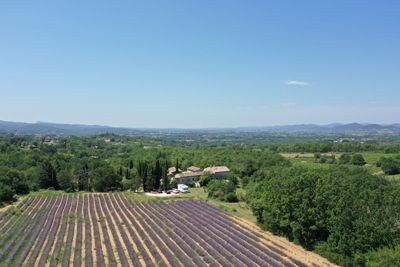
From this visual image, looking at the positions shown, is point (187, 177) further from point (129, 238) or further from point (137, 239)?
point (137, 239)

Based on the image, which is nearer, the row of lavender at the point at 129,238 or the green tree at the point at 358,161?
the row of lavender at the point at 129,238

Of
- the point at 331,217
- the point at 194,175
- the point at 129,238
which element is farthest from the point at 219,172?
the point at 331,217

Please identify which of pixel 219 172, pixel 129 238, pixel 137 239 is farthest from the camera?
pixel 219 172

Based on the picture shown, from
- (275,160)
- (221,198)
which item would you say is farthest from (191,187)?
(275,160)

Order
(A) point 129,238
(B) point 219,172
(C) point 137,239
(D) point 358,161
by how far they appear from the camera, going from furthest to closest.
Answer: (D) point 358,161, (B) point 219,172, (A) point 129,238, (C) point 137,239

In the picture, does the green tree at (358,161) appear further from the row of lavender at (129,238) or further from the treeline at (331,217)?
the row of lavender at (129,238)

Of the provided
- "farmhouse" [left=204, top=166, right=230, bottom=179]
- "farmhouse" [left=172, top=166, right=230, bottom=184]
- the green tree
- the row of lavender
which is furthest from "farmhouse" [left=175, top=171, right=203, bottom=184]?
the green tree

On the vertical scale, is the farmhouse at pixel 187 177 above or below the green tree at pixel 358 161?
below

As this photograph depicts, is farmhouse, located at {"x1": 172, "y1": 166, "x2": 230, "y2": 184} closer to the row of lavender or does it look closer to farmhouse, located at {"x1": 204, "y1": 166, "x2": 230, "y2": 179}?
farmhouse, located at {"x1": 204, "y1": 166, "x2": 230, "y2": 179}

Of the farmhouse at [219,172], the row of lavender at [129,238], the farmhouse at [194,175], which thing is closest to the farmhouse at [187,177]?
the farmhouse at [194,175]
